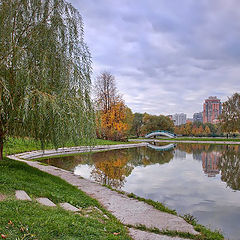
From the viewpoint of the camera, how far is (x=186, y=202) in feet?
21.6

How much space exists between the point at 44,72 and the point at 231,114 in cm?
4098

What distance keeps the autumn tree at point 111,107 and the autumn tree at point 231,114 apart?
20469mm

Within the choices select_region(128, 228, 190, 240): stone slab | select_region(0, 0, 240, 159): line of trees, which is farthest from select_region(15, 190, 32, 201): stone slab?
select_region(128, 228, 190, 240): stone slab

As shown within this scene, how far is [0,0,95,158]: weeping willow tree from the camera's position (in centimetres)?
566

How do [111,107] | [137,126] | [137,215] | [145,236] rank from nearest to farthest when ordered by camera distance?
[145,236]
[137,215]
[111,107]
[137,126]

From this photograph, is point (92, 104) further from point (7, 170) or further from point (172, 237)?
point (172, 237)

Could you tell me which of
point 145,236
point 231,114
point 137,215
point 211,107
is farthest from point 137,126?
point 211,107

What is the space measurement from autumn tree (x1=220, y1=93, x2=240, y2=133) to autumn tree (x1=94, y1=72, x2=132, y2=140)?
20469 mm

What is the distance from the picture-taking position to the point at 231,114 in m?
40.8

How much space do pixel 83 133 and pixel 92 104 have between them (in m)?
1.27

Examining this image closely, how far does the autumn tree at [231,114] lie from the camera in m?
40.2

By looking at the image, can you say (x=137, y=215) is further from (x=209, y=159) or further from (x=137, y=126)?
(x=137, y=126)

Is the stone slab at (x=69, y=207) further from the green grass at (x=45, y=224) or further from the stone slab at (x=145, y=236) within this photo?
the stone slab at (x=145, y=236)

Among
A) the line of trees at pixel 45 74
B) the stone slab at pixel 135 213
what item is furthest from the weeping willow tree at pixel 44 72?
the stone slab at pixel 135 213
